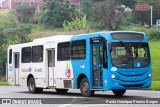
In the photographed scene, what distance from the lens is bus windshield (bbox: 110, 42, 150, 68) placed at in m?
19.7

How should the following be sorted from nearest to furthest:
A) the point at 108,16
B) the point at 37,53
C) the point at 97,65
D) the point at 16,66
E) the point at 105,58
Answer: the point at 105,58, the point at 97,65, the point at 37,53, the point at 16,66, the point at 108,16

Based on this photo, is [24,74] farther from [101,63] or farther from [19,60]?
[101,63]

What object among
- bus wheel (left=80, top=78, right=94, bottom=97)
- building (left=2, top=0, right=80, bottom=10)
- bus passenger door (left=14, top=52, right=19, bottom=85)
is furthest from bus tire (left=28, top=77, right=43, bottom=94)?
building (left=2, top=0, right=80, bottom=10)

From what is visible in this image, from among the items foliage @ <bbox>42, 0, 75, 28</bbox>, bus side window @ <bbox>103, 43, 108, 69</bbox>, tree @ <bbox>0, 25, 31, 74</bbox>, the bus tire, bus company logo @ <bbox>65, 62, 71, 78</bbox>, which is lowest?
the bus tire

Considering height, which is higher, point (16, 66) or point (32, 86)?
point (16, 66)

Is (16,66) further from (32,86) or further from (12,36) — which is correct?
(12,36)

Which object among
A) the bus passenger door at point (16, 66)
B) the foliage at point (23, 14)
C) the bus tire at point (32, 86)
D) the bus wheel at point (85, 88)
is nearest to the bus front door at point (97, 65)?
the bus wheel at point (85, 88)

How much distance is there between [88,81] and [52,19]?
64.1 metres

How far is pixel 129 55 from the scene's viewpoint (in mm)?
19859

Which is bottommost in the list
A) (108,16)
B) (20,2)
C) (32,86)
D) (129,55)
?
(32,86)

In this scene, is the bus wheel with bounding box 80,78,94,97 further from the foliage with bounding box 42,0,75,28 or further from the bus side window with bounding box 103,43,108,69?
the foliage with bounding box 42,0,75,28

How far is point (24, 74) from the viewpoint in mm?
27453

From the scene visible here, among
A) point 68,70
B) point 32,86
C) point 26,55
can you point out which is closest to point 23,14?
point 26,55

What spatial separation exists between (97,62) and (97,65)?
137 mm
